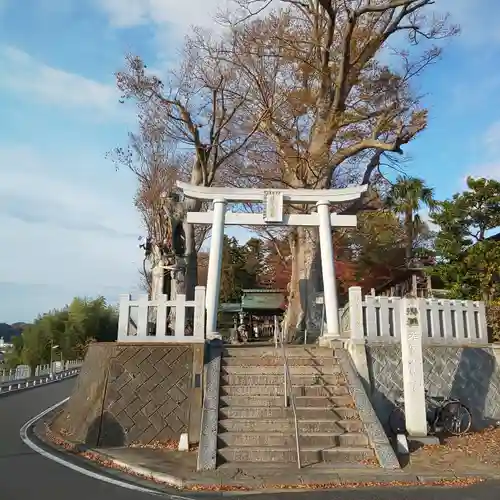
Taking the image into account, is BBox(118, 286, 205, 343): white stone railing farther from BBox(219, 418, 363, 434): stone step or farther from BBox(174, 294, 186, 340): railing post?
BBox(219, 418, 363, 434): stone step

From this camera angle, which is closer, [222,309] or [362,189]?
[362,189]

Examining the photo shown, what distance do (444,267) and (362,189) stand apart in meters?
6.15

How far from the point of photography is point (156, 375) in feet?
35.2

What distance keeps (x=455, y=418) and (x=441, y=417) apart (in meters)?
0.38

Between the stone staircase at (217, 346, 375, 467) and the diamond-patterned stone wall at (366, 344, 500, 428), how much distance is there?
1.19 metres

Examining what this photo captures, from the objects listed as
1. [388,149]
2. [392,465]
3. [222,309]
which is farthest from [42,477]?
[222,309]

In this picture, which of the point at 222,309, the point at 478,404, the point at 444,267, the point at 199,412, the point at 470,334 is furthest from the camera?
the point at 222,309

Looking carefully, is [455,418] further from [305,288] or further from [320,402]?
[305,288]

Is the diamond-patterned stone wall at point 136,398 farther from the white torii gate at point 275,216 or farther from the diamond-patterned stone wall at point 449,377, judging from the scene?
the diamond-patterned stone wall at point 449,377

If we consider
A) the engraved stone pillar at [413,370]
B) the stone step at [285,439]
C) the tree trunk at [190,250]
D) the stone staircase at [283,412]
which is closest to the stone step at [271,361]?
the stone staircase at [283,412]

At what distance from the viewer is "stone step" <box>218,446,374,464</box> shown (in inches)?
326

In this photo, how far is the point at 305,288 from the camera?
18.9 metres

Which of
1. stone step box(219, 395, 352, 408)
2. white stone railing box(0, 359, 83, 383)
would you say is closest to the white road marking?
stone step box(219, 395, 352, 408)

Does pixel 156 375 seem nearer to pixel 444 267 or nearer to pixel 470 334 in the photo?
pixel 470 334
